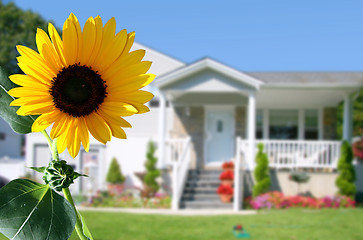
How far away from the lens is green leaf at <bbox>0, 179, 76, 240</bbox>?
46 cm

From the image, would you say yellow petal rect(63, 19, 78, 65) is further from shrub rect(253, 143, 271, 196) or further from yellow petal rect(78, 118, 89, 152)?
shrub rect(253, 143, 271, 196)

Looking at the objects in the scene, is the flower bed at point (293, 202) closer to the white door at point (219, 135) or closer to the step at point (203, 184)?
the step at point (203, 184)

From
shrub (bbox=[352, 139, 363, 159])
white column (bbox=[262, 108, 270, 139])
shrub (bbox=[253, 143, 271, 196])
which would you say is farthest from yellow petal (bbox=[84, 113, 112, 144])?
shrub (bbox=[352, 139, 363, 159])

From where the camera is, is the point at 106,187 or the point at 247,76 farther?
the point at 106,187

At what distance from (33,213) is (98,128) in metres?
0.13

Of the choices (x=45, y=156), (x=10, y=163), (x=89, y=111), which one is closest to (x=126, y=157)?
(x=45, y=156)

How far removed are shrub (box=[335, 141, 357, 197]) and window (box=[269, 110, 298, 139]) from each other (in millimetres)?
3479

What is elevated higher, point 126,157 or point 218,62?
point 218,62

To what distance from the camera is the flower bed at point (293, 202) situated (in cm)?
1089

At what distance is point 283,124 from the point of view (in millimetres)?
15203

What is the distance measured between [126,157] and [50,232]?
13.8 m

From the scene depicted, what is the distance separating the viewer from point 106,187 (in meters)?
13.6

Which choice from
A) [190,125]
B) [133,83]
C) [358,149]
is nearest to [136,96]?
[133,83]

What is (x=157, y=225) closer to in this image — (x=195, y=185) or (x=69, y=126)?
(x=195, y=185)
